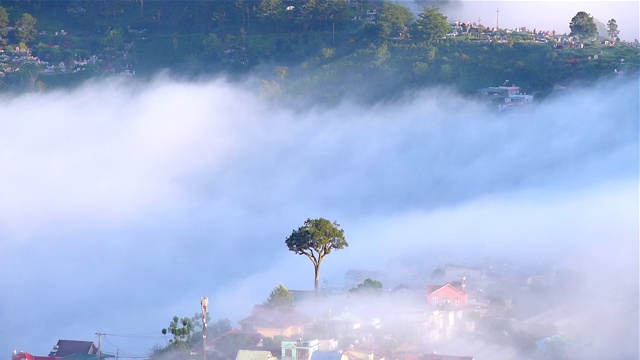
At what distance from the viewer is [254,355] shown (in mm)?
29562

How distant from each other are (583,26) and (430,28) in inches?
220

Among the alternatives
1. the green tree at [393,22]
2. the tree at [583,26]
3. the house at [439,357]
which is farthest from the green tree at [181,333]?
the green tree at [393,22]

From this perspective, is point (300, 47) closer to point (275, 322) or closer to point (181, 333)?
point (275, 322)

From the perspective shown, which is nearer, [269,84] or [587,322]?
[587,322]

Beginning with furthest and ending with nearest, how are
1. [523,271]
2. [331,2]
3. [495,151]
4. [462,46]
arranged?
[331,2]
[462,46]
[495,151]
[523,271]

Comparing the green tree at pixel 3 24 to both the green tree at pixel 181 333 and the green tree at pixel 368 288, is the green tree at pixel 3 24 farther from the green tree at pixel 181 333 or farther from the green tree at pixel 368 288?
the green tree at pixel 181 333

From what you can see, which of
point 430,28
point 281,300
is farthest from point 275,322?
point 430,28

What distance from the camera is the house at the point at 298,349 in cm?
3017

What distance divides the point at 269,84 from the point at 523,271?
80.7 feet

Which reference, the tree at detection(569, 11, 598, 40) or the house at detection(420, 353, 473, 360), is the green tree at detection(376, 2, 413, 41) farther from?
the house at detection(420, 353, 473, 360)

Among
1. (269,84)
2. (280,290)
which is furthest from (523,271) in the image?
(269,84)

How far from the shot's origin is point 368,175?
55.5 m

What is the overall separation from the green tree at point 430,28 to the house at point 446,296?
986 inches

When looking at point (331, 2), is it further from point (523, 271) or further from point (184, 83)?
point (523, 271)
